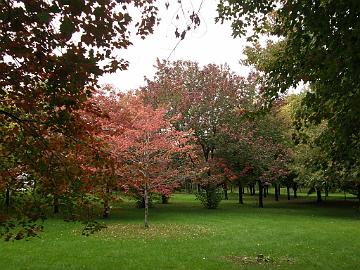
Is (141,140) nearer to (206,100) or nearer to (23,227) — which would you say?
(206,100)

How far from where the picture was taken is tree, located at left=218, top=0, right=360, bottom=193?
22.6 ft

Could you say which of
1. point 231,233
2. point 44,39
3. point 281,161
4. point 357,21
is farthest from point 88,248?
point 281,161

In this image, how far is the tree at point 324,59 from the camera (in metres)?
6.88

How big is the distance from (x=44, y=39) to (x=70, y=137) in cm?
185

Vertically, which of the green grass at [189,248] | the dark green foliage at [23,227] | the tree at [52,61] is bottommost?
the green grass at [189,248]

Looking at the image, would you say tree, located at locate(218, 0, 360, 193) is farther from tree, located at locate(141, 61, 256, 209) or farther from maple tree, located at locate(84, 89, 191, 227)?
→ tree, located at locate(141, 61, 256, 209)

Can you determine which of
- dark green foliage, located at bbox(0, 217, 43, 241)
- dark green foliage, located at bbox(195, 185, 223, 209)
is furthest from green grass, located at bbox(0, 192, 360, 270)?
dark green foliage, located at bbox(195, 185, 223, 209)

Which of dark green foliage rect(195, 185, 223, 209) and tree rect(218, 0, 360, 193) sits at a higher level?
tree rect(218, 0, 360, 193)

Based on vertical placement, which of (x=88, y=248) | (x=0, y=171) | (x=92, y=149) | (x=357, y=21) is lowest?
(x=88, y=248)

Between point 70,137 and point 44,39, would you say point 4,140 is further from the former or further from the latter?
point 44,39

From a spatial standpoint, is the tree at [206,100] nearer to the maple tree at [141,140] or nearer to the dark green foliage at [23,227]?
the maple tree at [141,140]

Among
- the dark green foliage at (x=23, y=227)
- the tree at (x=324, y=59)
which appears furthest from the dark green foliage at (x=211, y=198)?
the dark green foliage at (x=23, y=227)

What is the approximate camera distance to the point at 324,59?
7312 millimetres

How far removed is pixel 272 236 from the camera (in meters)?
18.0
